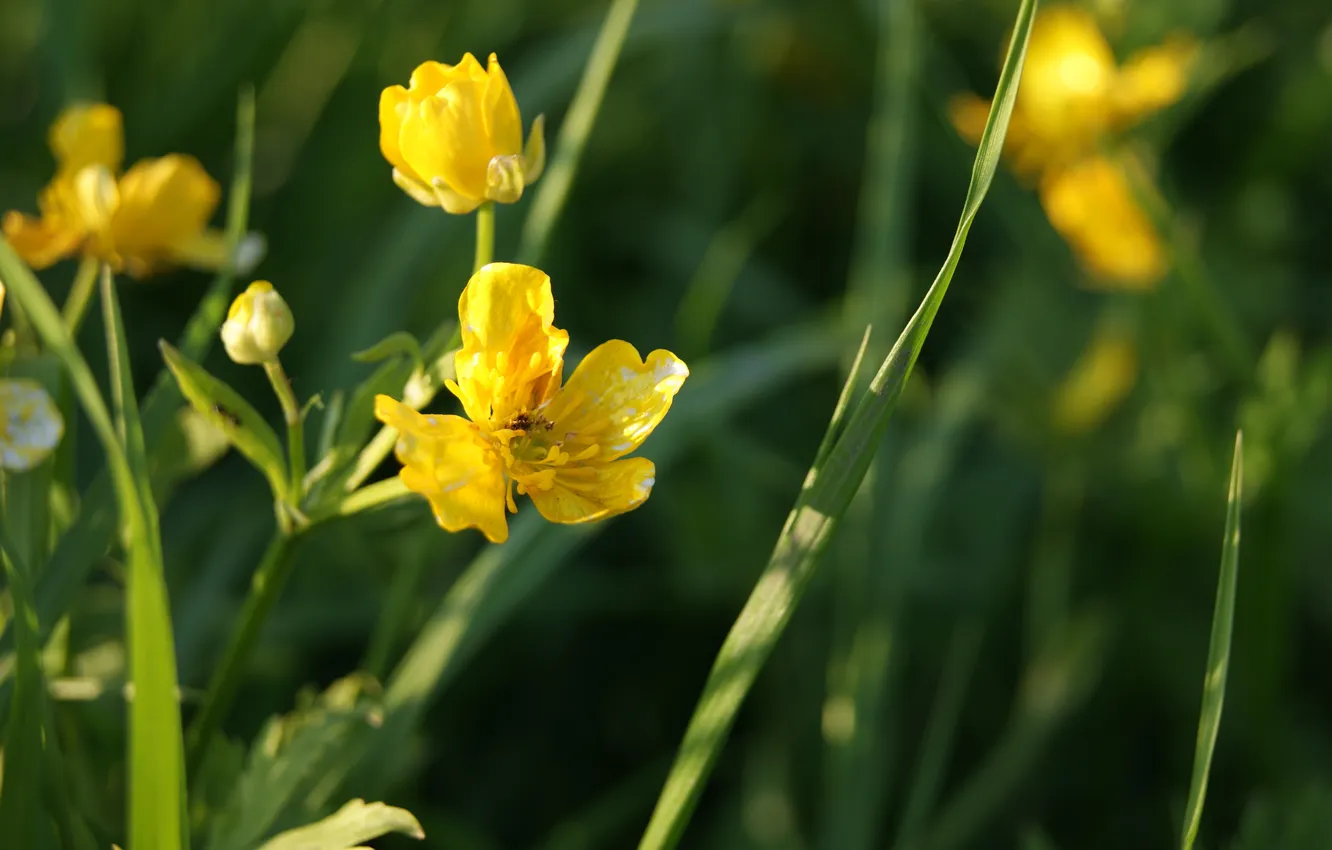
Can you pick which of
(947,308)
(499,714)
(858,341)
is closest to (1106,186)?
(947,308)

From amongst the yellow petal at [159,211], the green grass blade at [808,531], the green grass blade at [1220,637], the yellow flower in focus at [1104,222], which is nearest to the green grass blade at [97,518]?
the yellow petal at [159,211]

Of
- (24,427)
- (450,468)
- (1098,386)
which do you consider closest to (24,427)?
(24,427)

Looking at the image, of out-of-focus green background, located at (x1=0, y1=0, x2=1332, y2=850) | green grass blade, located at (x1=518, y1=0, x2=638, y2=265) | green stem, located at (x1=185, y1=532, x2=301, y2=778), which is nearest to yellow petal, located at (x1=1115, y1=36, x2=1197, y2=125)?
out-of-focus green background, located at (x1=0, y1=0, x2=1332, y2=850)

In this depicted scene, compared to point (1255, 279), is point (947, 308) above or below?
below

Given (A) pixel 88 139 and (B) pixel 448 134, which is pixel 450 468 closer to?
(B) pixel 448 134

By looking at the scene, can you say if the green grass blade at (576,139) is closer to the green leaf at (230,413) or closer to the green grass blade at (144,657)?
the green leaf at (230,413)

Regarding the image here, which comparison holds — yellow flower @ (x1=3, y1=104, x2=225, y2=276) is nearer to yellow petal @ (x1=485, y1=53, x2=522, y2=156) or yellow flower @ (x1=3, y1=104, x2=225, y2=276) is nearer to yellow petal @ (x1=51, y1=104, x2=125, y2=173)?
yellow petal @ (x1=51, y1=104, x2=125, y2=173)

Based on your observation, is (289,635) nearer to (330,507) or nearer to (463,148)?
(330,507)
